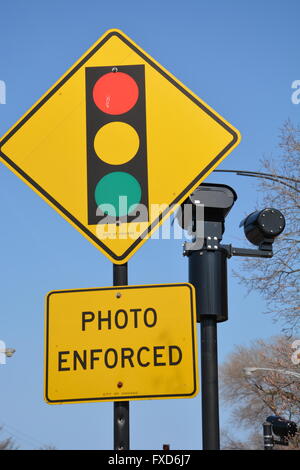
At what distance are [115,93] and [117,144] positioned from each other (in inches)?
12.2

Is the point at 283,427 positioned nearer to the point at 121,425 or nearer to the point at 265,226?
the point at 265,226

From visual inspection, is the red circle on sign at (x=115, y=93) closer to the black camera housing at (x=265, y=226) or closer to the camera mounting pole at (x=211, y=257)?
the camera mounting pole at (x=211, y=257)

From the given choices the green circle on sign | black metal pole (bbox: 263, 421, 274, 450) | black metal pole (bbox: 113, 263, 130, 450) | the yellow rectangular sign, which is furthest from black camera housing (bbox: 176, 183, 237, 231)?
black metal pole (bbox: 263, 421, 274, 450)

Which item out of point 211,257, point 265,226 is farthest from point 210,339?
point 265,226

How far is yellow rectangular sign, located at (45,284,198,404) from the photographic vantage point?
339 cm

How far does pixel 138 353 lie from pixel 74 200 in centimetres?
85

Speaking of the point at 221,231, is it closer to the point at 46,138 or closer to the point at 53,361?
the point at 46,138

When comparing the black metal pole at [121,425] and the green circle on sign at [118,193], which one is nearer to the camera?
the black metal pole at [121,425]

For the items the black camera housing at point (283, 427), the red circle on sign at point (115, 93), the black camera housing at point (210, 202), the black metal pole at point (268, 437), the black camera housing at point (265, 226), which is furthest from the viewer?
→ the black camera housing at point (283, 427)

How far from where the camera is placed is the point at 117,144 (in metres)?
3.90

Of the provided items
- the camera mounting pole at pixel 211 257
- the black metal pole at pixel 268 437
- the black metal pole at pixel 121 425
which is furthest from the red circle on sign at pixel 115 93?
the black metal pole at pixel 268 437

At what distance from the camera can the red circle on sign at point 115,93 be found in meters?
3.98

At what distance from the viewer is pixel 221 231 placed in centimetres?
521

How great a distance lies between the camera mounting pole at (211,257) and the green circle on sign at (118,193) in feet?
4.02
